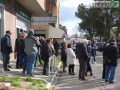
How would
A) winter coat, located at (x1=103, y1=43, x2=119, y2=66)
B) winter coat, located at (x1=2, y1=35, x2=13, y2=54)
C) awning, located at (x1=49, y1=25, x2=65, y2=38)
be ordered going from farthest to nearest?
awning, located at (x1=49, y1=25, x2=65, y2=38), winter coat, located at (x1=2, y1=35, x2=13, y2=54), winter coat, located at (x1=103, y1=43, x2=119, y2=66)

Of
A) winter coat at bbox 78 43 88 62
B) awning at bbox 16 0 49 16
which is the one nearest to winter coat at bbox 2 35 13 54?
winter coat at bbox 78 43 88 62

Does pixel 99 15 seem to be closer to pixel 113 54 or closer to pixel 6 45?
pixel 113 54

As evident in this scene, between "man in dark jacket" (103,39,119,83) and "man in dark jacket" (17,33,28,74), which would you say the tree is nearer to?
"man in dark jacket" (103,39,119,83)

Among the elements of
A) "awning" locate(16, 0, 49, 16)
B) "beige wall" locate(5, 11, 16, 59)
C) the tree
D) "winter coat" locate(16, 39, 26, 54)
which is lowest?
"winter coat" locate(16, 39, 26, 54)

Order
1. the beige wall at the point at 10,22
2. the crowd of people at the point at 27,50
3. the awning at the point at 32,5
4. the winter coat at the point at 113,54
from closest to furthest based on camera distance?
1. the winter coat at the point at 113,54
2. the crowd of people at the point at 27,50
3. the beige wall at the point at 10,22
4. the awning at the point at 32,5

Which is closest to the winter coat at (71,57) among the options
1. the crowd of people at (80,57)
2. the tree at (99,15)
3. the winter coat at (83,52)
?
the crowd of people at (80,57)

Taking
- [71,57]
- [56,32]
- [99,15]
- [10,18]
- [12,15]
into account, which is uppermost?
[99,15]

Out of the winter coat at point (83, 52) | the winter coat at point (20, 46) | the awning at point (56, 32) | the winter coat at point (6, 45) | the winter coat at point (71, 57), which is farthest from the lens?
the awning at point (56, 32)

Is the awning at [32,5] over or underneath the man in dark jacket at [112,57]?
over

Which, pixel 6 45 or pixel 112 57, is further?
pixel 6 45

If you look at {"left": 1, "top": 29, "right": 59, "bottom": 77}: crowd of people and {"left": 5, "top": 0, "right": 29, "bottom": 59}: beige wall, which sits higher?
{"left": 5, "top": 0, "right": 29, "bottom": 59}: beige wall

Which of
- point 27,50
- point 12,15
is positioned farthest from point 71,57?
point 12,15

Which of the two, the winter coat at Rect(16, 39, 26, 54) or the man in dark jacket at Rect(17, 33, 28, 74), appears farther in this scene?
the winter coat at Rect(16, 39, 26, 54)

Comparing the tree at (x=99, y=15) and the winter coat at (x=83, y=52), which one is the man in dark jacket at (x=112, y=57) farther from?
the tree at (x=99, y=15)
